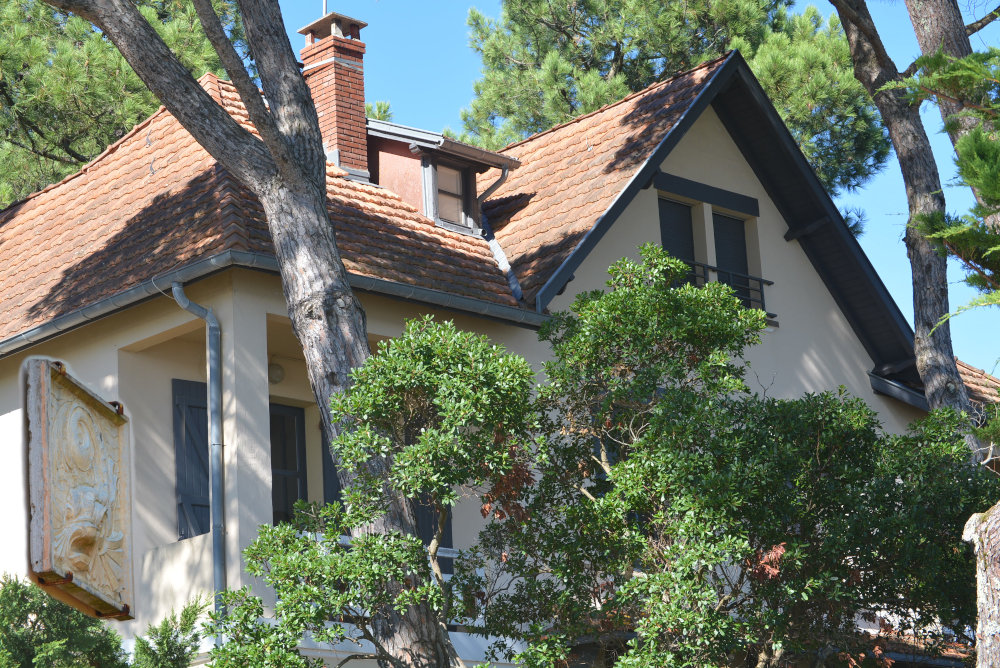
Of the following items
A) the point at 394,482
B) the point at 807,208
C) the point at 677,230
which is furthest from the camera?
the point at 807,208

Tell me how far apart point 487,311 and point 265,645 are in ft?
17.1

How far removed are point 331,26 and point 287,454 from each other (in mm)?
5213

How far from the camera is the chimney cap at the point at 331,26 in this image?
1566 cm

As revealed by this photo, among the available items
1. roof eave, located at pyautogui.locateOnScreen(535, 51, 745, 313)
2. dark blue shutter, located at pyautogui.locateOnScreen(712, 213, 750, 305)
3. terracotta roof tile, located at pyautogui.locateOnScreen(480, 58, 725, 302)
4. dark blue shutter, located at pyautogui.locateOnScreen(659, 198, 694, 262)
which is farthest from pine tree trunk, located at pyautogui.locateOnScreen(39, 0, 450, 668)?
dark blue shutter, located at pyautogui.locateOnScreen(712, 213, 750, 305)

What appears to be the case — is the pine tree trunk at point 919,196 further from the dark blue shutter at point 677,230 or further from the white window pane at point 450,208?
the white window pane at point 450,208

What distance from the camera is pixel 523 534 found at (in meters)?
9.62

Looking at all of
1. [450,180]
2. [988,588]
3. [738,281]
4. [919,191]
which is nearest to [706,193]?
[738,281]

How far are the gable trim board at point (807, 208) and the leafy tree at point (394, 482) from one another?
23.5 ft

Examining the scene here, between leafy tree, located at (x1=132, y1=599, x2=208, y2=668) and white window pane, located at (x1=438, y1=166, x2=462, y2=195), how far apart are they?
7.03m

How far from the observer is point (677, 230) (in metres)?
16.0

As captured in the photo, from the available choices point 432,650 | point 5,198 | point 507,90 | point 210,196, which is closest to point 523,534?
point 432,650

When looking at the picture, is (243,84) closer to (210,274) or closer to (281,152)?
(281,152)

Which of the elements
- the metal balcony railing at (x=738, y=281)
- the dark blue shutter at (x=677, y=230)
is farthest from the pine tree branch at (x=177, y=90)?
the metal balcony railing at (x=738, y=281)

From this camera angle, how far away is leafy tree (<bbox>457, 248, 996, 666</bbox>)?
28.8 ft
